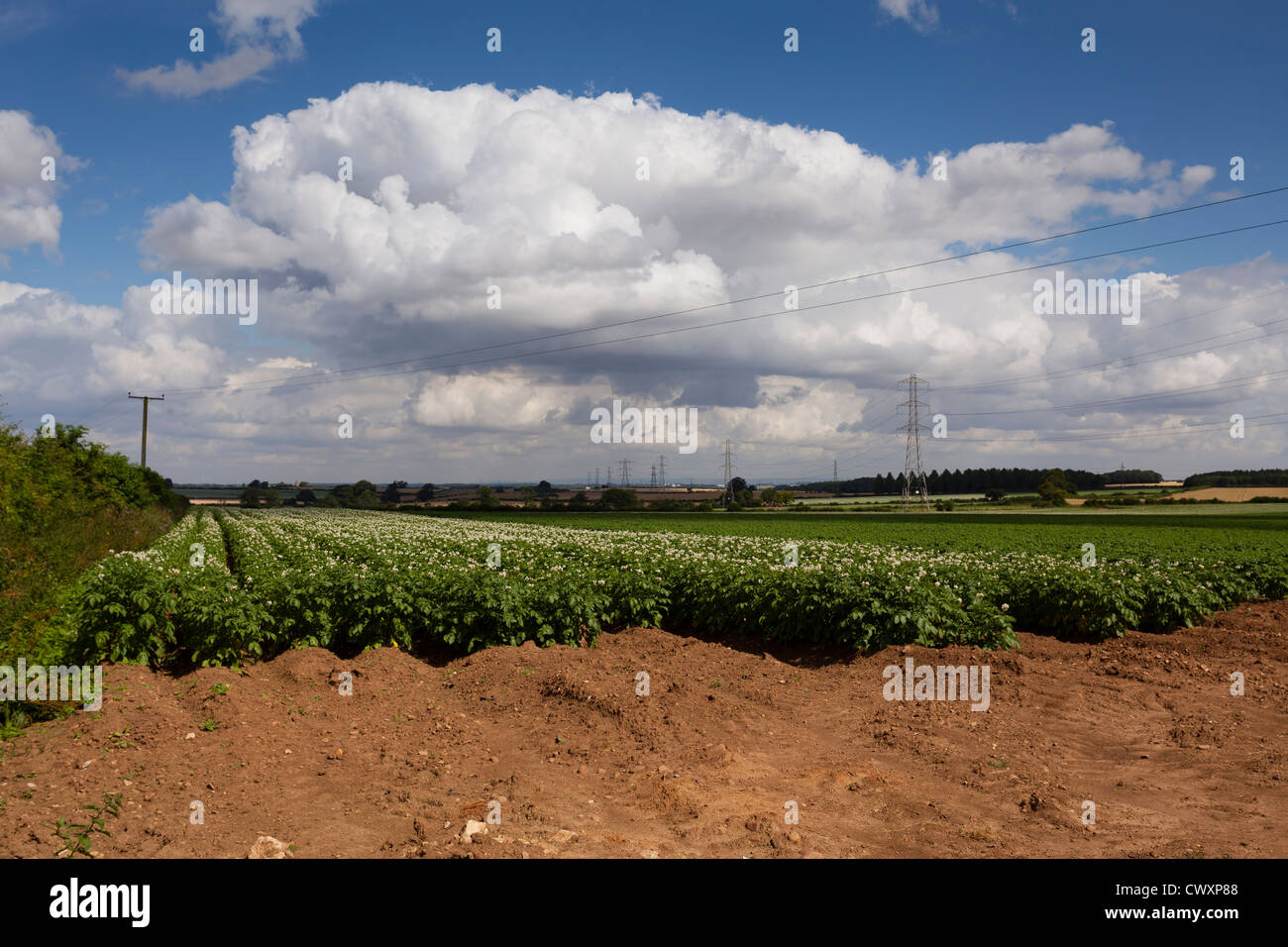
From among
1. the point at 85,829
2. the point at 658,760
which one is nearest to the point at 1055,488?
the point at 658,760

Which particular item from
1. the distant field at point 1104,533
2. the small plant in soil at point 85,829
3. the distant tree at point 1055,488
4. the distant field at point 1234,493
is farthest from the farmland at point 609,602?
the distant tree at point 1055,488

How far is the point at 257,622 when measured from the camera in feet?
30.6

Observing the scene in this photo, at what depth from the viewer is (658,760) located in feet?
22.8

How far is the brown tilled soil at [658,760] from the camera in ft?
17.6

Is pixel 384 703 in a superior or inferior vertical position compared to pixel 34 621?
inferior

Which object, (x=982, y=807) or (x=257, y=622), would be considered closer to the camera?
(x=982, y=807)

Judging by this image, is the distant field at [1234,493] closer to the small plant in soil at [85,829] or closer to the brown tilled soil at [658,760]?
the brown tilled soil at [658,760]

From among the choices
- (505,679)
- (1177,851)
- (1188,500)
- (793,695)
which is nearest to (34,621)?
(505,679)

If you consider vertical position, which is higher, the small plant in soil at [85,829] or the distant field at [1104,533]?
the small plant in soil at [85,829]

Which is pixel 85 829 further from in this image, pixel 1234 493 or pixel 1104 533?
pixel 1234 493

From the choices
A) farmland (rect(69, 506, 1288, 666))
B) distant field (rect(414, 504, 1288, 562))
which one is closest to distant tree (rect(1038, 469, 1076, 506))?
distant field (rect(414, 504, 1288, 562))

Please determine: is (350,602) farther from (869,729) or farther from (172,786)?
(869,729)

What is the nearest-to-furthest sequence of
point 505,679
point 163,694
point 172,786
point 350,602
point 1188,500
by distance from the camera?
point 172,786 < point 163,694 < point 505,679 < point 350,602 < point 1188,500

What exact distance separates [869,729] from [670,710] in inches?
84.6
